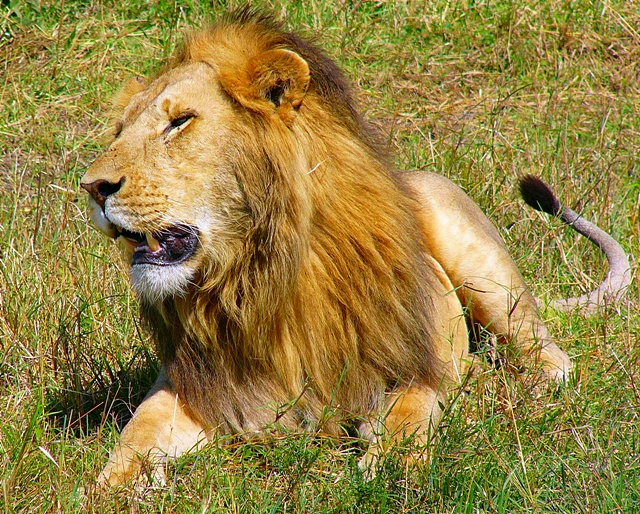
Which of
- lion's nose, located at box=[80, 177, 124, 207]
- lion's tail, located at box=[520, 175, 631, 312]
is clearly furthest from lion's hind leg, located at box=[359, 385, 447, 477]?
lion's tail, located at box=[520, 175, 631, 312]

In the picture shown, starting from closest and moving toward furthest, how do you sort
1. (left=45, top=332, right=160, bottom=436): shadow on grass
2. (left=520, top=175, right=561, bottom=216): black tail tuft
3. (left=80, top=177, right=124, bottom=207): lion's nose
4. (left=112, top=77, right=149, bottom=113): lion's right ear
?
(left=80, top=177, right=124, bottom=207): lion's nose → (left=112, top=77, right=149, bottom=113): lion's right ear → (left=45, top=332, right=160, bottom=436): shadow on grass → (left=520, top=175, right=561, bottom=216): black tail tuft

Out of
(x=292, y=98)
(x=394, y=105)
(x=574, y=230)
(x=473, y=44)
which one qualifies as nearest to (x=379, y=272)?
(x=292, y=98)

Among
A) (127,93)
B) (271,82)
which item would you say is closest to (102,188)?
(271,82)

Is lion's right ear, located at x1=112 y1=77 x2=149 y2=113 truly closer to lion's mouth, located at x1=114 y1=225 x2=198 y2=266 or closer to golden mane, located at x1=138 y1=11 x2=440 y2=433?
golden mane, located at x1=138 y1=11 x2=440 y2=433

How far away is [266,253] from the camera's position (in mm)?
2883

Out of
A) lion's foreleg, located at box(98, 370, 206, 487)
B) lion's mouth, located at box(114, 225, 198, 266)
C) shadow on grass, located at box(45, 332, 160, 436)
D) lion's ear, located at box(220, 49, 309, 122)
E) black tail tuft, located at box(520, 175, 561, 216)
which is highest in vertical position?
lion's ear, located at box(220, 49, 309, 122)

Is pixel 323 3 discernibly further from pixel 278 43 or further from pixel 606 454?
pixel 606 454

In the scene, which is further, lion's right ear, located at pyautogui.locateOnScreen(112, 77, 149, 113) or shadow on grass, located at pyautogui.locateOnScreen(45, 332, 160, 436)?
shadow on grass, located at pyautogui.locateOnScreen(45, 332, 160, 436)

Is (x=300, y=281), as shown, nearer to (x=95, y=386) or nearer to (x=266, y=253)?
(x=266, y=253)

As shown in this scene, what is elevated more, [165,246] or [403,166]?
[165,246]

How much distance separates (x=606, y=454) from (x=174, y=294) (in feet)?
4.33

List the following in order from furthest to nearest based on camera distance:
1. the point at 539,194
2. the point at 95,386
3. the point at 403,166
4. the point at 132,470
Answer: the point at 403,166
the point at 539,194
the point at 95,386
the point at 132,470

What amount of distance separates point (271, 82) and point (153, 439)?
1.13 meters

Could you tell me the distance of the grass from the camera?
2.77 m
